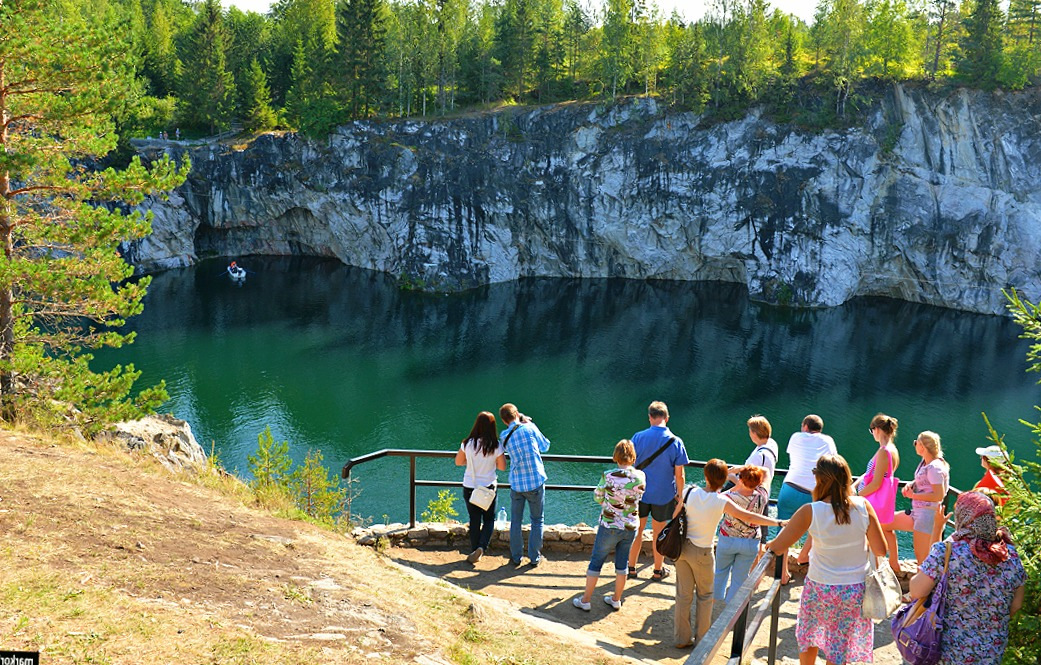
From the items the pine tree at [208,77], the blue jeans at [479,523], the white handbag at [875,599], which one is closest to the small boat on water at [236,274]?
the pine tree at [208,77]

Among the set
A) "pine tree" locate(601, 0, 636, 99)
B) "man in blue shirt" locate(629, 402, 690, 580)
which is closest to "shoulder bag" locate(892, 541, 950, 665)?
"man in blue shirt" locate(629, 402, 690, 580)

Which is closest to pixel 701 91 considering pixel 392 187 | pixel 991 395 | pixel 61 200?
pixel 392 187

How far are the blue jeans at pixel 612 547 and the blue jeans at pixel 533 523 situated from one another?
996 mm

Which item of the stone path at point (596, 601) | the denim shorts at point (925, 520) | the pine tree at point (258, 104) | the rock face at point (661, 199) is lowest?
the stone path at point (596, 601)

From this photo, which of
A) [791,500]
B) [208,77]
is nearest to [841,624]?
[791,500]

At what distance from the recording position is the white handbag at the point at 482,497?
7.76 meters

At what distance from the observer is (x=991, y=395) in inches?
1219

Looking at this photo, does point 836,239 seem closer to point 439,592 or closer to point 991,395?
point 991,395

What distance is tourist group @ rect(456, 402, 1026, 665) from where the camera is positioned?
428 cm

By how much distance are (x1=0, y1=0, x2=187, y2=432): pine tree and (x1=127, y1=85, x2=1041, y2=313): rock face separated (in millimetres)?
37210

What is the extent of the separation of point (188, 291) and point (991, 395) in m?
41.5

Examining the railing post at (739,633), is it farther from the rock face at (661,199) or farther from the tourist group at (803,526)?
the rock face at (661,199)

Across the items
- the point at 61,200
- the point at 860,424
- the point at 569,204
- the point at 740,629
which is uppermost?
the point at 569,204

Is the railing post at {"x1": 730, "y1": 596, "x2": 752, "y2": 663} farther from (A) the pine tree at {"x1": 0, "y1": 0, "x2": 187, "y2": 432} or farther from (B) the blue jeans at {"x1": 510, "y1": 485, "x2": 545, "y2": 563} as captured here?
(A) the pine tree at {"x1": 0, "y1": 0, "x2": 187, "y2": 432}
